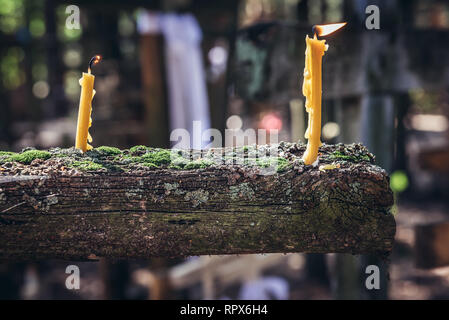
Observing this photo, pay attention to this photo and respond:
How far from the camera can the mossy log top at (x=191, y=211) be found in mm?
1389

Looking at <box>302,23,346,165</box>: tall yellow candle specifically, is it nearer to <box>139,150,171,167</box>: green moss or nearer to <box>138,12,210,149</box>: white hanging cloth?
<box>139,150,171,167</box>: green moss

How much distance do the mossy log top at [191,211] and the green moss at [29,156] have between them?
93 mm

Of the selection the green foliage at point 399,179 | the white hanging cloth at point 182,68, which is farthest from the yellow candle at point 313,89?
the green foliage at point 399,179

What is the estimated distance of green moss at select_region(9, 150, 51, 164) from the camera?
1.50 meters

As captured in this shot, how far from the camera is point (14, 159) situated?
1502mm

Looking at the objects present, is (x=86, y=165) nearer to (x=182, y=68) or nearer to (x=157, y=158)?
(x=157, y=158)

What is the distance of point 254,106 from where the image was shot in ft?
32.0

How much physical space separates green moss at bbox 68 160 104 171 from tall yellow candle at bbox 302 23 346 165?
2.58 feet

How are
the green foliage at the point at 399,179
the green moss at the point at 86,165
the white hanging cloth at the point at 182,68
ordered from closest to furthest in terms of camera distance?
the green moss at the point at 86,165
the white hanging cloth at the point at 182,68
the green foliage at the point at 399,179

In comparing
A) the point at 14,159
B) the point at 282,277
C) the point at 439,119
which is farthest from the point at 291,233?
the point at 439,119

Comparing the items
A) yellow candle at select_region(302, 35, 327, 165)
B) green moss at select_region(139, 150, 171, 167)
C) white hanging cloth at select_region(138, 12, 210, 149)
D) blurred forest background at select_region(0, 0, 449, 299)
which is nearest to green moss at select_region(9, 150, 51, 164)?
green moss at select_region(139, 150, 171, 167)

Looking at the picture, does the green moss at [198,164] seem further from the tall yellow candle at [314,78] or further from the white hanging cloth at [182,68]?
the white hanging cloth at [182,68]

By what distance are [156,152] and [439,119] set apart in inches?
635
